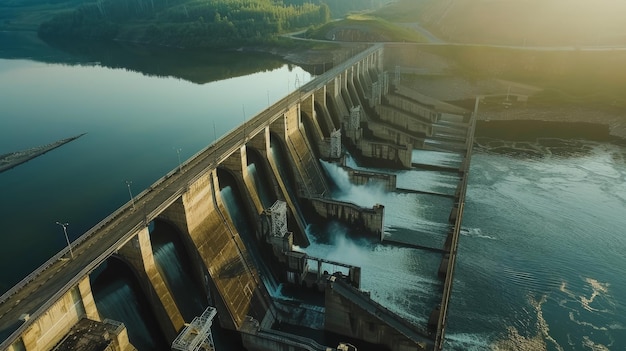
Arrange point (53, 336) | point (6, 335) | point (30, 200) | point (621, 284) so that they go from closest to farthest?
point (6, 335)
point (53, 336)
point (621, 284)
point (30, 200)

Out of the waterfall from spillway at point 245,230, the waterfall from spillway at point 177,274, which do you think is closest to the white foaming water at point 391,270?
the waterfall from spillway at point 245,230

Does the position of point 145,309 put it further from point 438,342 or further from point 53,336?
point 438,342

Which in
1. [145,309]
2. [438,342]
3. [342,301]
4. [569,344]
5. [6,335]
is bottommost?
[569,344]

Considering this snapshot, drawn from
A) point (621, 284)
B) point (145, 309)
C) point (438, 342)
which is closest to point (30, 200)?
point (145, 309)

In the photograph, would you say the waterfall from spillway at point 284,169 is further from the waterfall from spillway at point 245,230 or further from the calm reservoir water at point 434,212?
the waterfall from spillway at point 245,230

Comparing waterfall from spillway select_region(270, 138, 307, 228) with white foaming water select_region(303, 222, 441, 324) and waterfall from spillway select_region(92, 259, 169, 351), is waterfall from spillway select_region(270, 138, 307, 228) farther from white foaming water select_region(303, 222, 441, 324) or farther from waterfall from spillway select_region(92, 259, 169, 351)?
waterfall from spillway select_region(92, 259, 169, 351)
